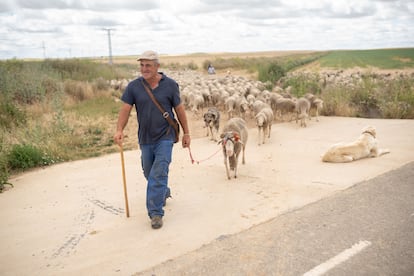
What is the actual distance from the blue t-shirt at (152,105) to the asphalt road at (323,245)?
1.69m

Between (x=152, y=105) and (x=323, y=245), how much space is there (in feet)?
9.15

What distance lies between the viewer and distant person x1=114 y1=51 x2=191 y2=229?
16.4 ft

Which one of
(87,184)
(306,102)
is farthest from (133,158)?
(306,102)

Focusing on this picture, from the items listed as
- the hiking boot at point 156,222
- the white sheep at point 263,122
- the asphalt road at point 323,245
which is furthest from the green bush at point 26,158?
the asphalt road at point 323,245

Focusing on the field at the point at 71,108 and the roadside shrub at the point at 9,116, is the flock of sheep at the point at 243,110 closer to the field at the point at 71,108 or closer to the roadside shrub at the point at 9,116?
the field at the point at 71,108

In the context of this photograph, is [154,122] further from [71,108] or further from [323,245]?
[71,108]

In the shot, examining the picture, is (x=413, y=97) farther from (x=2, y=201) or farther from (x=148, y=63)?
(x=2, y=201)

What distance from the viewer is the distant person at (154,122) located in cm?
500

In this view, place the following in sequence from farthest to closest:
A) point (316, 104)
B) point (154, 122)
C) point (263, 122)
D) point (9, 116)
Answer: point (316, 104), point (9, 116), point (263, 122), point (154, 122)

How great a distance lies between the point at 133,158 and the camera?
357 inches

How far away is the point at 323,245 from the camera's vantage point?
4.23 metres

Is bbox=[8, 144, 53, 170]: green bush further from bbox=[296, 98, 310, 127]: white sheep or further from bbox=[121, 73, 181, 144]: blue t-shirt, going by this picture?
bbox=[296, 98, 310, 127]: white sheep

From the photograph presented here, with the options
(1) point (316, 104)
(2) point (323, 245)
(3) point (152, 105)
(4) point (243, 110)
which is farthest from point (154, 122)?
(1) point (316, 104)

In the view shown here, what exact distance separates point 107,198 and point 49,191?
1.34m
